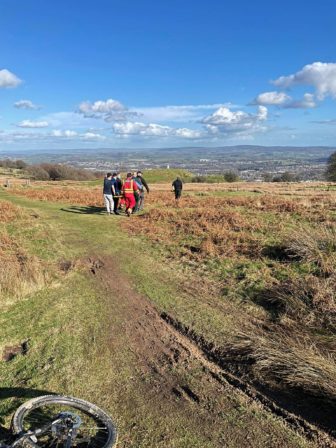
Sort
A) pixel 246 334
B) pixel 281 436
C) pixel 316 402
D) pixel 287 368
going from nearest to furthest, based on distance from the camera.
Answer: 1. pixel 281 436
2. pixel 316 402
3. pixel 287 368
4. pixel 246 334

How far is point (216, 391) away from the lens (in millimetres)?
5469

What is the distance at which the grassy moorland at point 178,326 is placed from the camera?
16.6ft

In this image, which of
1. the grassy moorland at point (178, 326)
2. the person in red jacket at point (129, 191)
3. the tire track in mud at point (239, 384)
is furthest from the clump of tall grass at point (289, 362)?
the person in red jacket at point (129, 191)

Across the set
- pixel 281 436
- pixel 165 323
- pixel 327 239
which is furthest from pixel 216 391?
pixel 327 239

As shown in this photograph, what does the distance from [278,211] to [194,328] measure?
41.8 feet

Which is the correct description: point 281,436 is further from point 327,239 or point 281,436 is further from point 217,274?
point 327,239

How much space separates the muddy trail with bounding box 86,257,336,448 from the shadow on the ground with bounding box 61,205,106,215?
13.0 meters

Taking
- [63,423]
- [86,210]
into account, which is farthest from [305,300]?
[86,210]

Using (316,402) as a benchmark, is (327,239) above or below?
above

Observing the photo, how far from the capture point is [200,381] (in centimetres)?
569

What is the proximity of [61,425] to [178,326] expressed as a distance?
3.47 m

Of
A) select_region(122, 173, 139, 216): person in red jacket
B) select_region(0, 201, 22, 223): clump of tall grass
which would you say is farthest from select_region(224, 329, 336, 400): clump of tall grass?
select_region(122, 173, 139, 216): person in red jacket

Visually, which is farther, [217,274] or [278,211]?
[278,211]

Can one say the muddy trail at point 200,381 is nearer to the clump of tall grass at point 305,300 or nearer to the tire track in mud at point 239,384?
the tire track in mud at point 239,384
